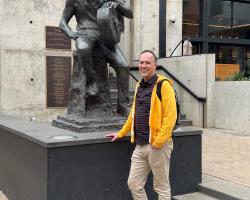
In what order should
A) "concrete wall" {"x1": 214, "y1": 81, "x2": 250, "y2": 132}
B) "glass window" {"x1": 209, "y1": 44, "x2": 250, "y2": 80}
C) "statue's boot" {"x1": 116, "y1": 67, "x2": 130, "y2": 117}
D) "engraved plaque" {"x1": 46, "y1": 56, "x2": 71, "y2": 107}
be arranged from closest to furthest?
"statue's boot" {"x1": 116, "y1": 67, "x2": 130, "y2": 117} < "concrete wall" {"x1": 214, "y1": 81, "x2": 250, "y2": 132} < "engraved plaque" {"x1": 46, "y1": 56, "x2": 71, "y2": 107} < "glass window" {"x1": 209, "y1": 44, "x2": 250, "y2": 80}

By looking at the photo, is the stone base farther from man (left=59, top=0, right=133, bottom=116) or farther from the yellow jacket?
the yellow jacket

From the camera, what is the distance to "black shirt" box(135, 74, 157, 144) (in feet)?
14.0

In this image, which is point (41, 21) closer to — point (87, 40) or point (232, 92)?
point (232, 92)

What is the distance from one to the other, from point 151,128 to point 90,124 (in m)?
1.54

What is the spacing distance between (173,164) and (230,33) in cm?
1489

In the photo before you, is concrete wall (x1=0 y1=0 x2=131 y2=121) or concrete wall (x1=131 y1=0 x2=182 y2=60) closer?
concrete wall (x1=0 y1=0 x2=131 y2=121)

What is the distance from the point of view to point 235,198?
4.96 m

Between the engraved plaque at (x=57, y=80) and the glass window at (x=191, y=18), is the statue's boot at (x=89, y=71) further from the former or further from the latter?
the glass window at (x=191, y=18)

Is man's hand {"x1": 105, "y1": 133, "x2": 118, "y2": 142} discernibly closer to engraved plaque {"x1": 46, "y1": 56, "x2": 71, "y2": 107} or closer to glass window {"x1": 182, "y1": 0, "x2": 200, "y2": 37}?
engraved plaque {"x1": 46, "y1": 56, "x2": 71, "y2": 107}

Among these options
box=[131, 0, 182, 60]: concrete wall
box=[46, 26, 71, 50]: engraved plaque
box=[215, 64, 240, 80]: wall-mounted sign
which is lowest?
box=[215, 64, 240, 80]: wall-mounted sign

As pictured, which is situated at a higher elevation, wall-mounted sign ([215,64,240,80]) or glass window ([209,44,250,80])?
glass window ([209,44,250,80])

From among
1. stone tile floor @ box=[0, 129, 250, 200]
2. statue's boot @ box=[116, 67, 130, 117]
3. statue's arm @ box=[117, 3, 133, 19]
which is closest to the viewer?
statue's arm @ box=[117, 3, 133, 19]

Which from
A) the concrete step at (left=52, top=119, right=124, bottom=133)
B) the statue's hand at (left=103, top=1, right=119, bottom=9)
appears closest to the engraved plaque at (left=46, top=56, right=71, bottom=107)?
the concrete step at (left=52, top=119, right=124, bottom=133)

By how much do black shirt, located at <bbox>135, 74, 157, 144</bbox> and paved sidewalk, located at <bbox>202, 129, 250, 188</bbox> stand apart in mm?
2127
